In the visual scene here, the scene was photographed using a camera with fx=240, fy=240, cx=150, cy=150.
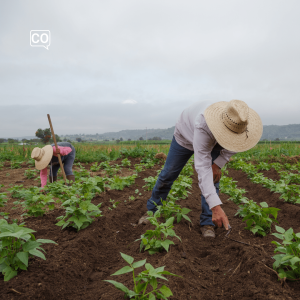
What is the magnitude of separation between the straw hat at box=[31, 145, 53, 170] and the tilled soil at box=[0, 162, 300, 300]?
1789 mm

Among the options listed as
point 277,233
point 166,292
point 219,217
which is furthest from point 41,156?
point 277,233

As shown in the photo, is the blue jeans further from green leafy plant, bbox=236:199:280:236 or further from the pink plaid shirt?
the pink plaid shirt

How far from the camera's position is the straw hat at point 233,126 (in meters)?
2.14

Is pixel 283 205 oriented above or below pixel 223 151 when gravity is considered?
below

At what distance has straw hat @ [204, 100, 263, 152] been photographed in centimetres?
214

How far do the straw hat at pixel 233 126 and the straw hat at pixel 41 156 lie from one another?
3832 millimetres

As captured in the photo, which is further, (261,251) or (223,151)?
(223,151)

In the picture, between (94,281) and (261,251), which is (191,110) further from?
(94,281)

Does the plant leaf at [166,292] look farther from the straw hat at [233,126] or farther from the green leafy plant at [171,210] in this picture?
the green leafy plant at [171,210]

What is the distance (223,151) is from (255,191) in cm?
301

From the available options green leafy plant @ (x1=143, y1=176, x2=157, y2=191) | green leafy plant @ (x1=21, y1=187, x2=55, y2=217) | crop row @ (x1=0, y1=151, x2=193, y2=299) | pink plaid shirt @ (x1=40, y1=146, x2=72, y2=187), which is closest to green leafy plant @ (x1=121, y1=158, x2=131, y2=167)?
pink plaid shirt @ (x1=40, y1=146, x2=72, y2=187)

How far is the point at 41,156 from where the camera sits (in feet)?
16.6

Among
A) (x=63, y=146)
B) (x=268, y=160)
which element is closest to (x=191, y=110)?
(x=63, y=146)

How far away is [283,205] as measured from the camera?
13.0 ft
